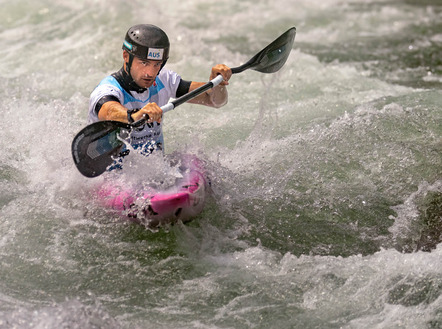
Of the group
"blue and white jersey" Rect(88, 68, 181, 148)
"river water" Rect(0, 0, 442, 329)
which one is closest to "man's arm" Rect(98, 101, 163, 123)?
"blue and white jersey" Rect(88, 68, 181, 148)

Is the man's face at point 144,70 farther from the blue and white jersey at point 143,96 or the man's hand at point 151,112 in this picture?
the man's hand at point 151,112

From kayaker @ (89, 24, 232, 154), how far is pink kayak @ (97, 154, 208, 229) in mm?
319

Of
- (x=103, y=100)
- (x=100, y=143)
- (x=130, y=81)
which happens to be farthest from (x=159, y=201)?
(x=130, y=81)

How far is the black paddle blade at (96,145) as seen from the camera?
389cm

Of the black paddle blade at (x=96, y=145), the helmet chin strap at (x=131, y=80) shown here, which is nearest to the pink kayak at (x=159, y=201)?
the black paddle blade at (x=96, y=145)

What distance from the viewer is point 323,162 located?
506 cm

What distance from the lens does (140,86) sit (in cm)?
425

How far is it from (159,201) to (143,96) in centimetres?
75

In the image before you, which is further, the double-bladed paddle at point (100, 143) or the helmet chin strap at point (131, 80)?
the helmet chin strap at point (131, 80)

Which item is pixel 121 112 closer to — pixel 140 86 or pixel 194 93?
pixel 140 86

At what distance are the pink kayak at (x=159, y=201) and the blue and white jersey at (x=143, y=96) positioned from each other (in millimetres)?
343

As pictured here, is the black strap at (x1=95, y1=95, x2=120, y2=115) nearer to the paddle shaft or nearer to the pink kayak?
the paddle shaft

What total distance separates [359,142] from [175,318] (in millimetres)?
2456

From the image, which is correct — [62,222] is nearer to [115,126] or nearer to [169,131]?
[115,126]
